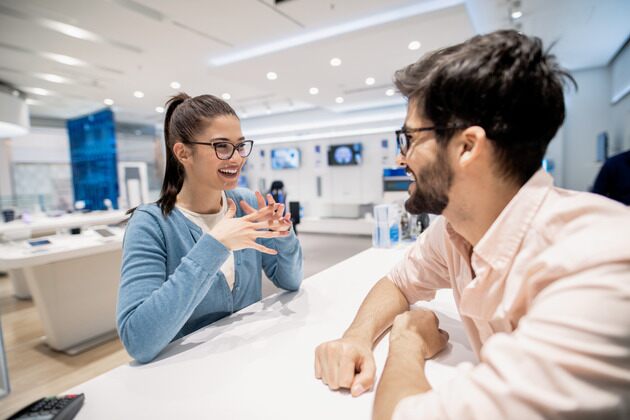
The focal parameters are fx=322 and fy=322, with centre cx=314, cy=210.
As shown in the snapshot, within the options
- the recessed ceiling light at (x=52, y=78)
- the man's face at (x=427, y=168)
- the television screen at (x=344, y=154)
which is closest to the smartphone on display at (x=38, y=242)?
the man's face at (x=427, y=168)

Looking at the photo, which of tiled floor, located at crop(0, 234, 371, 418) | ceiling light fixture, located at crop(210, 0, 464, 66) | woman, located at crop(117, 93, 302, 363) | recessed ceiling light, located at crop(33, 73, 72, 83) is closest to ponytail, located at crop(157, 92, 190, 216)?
woman, located at crop(117, 93, 302, 363)

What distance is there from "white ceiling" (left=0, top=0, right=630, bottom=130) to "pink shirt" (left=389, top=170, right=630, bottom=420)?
12.1 ft

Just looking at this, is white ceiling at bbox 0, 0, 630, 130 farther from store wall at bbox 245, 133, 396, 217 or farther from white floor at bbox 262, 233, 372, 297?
white floor at bbox 262, 233, 372, 297

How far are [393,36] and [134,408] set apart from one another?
461 centimetres

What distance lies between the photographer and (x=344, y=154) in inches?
352

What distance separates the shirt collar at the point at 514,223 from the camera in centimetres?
64

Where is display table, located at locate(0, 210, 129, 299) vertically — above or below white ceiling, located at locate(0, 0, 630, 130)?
below

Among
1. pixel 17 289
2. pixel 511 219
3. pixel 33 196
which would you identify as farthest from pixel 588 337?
pixel 33 196

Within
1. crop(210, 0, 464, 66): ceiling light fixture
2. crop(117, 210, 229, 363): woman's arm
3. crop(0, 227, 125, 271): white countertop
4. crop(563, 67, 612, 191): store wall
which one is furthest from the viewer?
crop(563, 67, 612, 191): store wall

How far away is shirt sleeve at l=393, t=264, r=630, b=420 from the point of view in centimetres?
42

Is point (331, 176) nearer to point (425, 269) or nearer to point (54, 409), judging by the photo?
point (425, 269)

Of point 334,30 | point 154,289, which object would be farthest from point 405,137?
point 334,30

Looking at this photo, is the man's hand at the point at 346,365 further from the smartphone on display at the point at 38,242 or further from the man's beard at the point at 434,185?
the smartphone on display at the point at 38,242

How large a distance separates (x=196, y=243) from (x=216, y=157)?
1.20 feet
